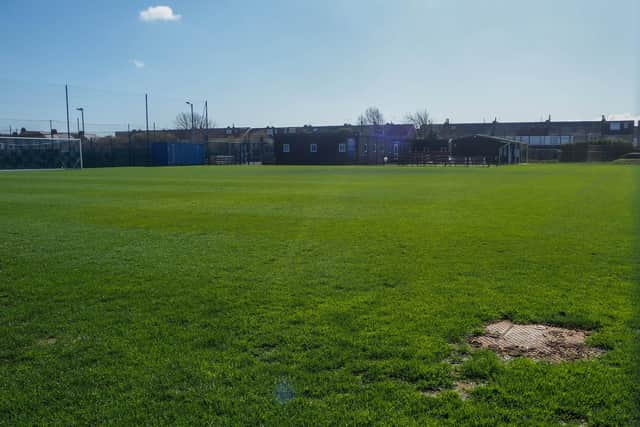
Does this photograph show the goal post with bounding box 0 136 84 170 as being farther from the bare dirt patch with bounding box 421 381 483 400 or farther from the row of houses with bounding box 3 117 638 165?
the bare dirt patch with bounding box 421 381 483 400

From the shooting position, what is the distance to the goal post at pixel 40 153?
37094 mm

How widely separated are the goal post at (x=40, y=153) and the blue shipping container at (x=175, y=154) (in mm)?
8550

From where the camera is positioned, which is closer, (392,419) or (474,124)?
(392,419)

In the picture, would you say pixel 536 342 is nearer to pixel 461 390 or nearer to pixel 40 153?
pixel 461 390

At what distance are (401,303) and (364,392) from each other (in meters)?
1.65

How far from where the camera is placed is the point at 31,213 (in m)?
11.3

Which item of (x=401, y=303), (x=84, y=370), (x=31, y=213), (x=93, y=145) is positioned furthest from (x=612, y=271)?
(x=93, y=145)

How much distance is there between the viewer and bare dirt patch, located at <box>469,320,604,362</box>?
343cm

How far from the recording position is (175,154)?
50.3 meters

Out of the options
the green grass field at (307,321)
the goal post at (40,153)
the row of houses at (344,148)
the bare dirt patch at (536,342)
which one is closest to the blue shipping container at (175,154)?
the row of houses at (344,148)

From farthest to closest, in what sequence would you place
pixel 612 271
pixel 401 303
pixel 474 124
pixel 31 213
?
pixel 474 124 < pixel 31 213 < pixel 612 271 < pixel 401 303

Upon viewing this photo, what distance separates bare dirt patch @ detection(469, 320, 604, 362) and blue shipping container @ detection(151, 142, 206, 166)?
160ft

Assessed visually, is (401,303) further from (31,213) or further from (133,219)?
(31,213)

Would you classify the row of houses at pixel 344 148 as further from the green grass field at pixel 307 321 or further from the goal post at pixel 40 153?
the green grass field at pixel 307 321
